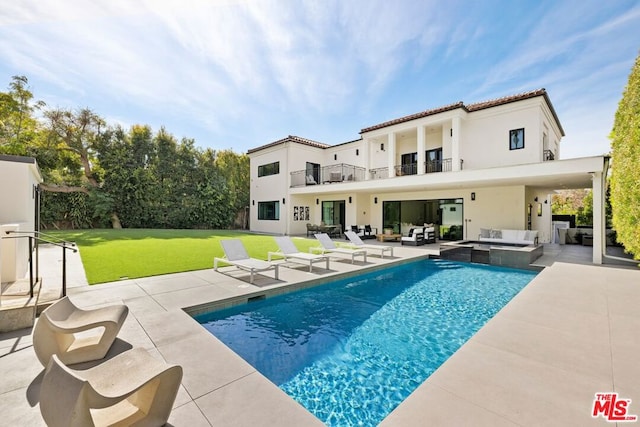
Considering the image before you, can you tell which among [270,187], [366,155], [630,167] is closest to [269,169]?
[270,187]

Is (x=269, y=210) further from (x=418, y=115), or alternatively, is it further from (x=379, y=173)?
(x=418, y=115)

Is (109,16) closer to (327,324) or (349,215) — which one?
(327,324)

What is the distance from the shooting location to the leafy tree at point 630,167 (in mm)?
7273

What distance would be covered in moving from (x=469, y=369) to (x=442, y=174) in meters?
11.2

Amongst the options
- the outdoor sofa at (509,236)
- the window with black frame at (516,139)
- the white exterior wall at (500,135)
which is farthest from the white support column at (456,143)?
the outdoor sofa at (509,236)

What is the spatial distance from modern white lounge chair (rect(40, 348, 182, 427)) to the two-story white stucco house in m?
12.5

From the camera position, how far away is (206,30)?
720 cm

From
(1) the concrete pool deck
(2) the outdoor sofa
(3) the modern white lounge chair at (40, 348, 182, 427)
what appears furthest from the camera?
(2) the outdoor sofa

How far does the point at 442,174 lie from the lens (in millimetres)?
12812

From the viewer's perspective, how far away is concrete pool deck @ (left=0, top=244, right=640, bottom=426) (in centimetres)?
226

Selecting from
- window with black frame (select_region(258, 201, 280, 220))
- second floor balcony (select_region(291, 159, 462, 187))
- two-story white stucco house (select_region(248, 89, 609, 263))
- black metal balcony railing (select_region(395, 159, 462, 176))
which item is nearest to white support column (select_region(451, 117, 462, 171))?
two-story white stucco house (select_region(248, 89, 609, 263))

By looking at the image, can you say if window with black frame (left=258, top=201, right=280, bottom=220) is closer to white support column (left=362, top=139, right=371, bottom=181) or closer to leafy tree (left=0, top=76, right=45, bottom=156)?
white support column (left=362, top=139, right=371, bottom=181)

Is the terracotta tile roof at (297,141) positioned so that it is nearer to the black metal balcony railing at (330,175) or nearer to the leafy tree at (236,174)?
the black metal balcony railing at (330,175)

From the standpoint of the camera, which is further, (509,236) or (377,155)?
(377,155)
